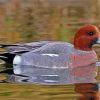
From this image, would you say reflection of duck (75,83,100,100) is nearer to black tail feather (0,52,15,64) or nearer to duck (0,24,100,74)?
duck (0,24,100,74)

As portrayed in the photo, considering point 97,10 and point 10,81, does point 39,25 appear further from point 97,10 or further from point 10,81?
point 10,81

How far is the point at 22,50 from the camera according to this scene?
10.2m

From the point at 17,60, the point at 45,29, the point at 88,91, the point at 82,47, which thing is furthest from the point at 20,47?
the point at 45,29

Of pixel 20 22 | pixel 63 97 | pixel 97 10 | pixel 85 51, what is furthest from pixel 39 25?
pixel 63 97

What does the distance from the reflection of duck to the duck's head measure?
2.04 metres

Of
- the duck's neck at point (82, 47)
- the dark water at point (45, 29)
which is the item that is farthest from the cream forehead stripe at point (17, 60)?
the duck's neck at point (82, 47)

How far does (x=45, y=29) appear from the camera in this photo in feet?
42.2

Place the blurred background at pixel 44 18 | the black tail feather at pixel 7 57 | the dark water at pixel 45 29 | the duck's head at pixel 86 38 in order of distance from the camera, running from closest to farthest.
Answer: the dark water at pixel 45 29, the black tail feather at pixel 7 57, the duck's head at pixel 86 38, the blurred background at pixel 44 18

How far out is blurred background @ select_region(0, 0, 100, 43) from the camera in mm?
12133

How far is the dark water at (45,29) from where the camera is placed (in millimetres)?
8031

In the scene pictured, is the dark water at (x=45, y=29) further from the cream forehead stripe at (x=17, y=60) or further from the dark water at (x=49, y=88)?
the cream forehead stripe at (x=17, y=60)

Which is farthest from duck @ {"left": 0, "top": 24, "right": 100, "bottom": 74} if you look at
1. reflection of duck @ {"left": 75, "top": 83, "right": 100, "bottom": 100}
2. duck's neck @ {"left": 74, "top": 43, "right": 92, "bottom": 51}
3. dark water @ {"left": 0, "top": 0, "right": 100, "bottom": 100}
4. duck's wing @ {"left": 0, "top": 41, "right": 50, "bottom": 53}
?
reflection of duck @ {"left": 75, "top": 83, "right": 100, "bottom": 100}

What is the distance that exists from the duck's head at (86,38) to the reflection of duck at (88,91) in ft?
6.68

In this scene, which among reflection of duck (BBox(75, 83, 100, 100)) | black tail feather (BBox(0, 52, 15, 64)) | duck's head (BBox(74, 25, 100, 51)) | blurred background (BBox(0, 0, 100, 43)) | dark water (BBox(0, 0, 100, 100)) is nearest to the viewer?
reflection of duck (BBox(75, 83, 100, 100))
